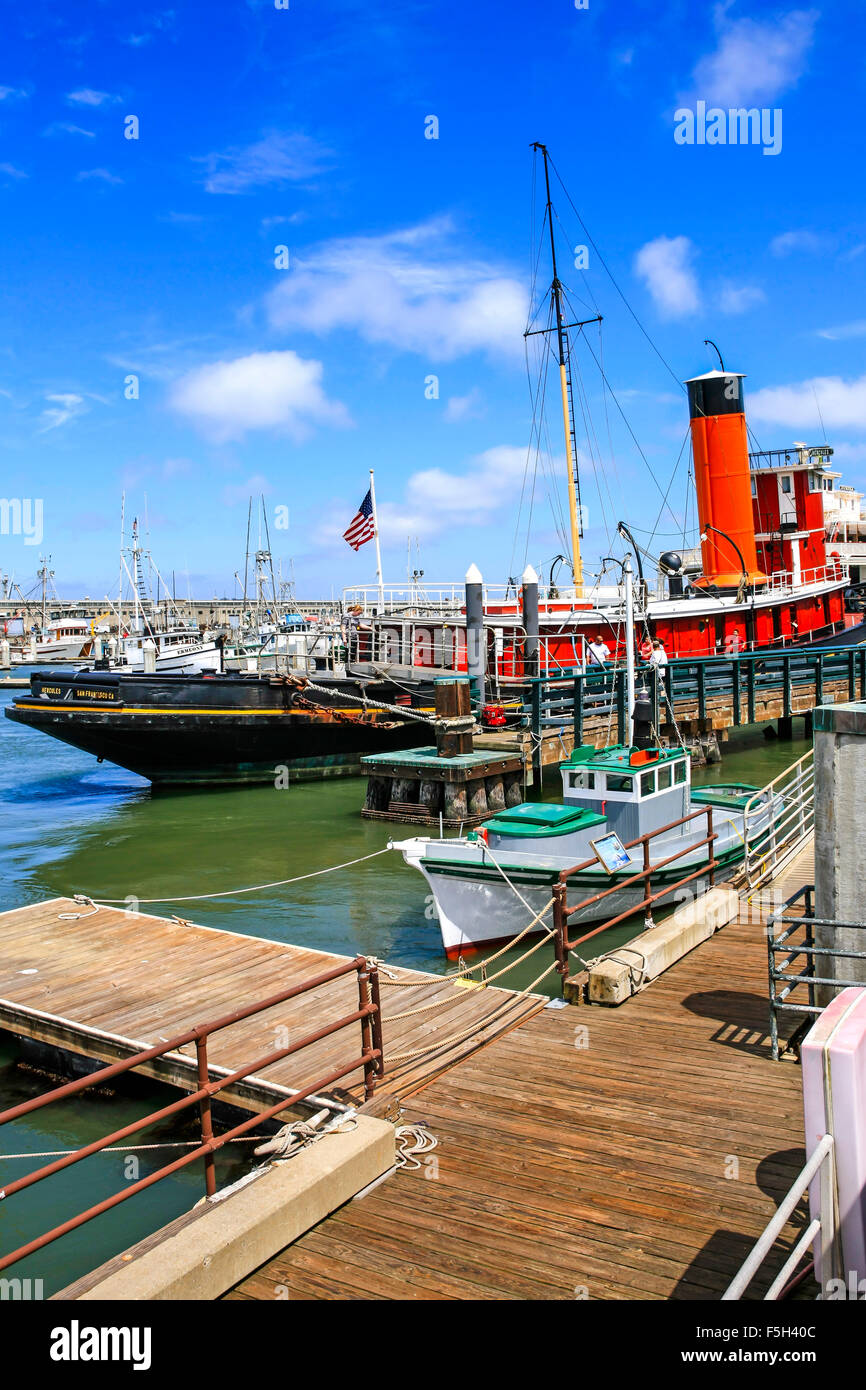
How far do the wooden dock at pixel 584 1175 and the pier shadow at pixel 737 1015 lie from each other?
22 millimetres

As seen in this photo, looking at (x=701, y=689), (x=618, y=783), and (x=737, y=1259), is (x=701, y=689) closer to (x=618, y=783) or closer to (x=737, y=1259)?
(x=618, y=783)

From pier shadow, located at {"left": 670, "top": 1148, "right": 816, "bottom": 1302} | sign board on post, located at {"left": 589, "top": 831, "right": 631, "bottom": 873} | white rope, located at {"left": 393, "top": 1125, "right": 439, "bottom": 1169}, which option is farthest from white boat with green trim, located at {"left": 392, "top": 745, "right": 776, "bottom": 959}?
pier shadow, located at {"left": 670, "top": 1148, "right": 816, "bottom": 1302}

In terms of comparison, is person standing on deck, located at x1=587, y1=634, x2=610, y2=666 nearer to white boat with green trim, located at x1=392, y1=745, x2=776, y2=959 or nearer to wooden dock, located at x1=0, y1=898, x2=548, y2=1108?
white boat with green trim, located at x1=392, y1=745, x2=776, y2=959

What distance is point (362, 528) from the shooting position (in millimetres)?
31688

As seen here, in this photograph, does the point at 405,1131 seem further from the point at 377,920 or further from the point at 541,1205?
the point at 377,920

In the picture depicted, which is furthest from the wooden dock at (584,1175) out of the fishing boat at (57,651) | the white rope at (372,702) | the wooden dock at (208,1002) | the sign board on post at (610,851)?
the fishing boat at (57,651)

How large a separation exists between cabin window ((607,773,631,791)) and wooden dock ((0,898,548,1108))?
4828mm

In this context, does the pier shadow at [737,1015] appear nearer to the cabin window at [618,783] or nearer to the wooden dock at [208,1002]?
the wooden dock at [208,1002]

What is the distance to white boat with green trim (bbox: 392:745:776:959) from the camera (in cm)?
1312

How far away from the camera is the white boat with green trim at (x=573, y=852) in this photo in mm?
13117

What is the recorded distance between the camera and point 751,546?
124ft

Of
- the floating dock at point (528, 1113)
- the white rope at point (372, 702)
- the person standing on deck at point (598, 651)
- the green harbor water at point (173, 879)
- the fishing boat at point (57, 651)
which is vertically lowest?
the green harbor water at point (173, 879)

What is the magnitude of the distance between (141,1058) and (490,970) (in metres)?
8.55

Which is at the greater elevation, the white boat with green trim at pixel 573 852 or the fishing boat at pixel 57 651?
the fishing boat at pixel 57 651
